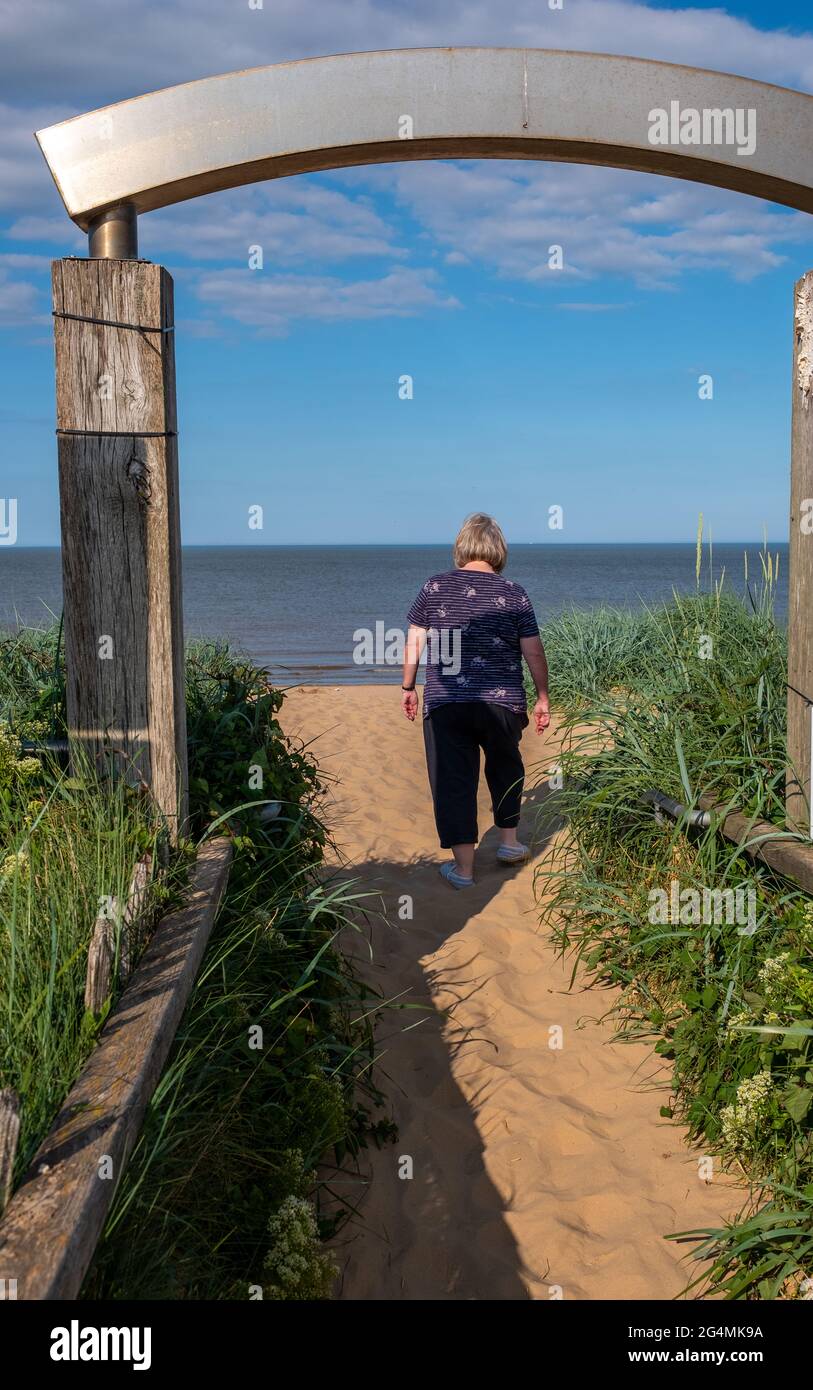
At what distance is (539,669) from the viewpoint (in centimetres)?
602

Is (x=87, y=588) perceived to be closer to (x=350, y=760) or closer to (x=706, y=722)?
(x=706, y=722)

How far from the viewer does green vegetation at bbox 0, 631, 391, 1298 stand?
2.39 m

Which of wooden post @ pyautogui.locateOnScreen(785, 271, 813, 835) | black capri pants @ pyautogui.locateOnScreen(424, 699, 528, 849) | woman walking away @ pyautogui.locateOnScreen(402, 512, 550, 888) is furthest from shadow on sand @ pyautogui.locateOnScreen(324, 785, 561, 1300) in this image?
wooden post @ pyautogui.locateOnScreen(785, 271, 813, 835)

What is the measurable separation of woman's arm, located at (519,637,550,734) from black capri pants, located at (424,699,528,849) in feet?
0.58

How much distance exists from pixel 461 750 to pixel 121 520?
276 cm

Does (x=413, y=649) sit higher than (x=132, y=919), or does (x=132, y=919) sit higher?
(x=413, y=649)

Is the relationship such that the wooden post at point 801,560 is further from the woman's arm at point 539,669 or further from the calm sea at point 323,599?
the woman's arm at point 539,669

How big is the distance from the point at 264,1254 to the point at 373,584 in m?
63.6

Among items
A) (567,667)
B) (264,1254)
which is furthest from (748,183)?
(567,667)

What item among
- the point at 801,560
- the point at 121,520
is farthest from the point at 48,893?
the point at 801,560

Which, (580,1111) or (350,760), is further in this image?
(350,760)

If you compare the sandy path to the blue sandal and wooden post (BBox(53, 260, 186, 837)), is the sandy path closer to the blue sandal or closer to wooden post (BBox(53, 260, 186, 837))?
the blue sandal

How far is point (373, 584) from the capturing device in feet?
216

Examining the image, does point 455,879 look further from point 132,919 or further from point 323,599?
point 323,599
